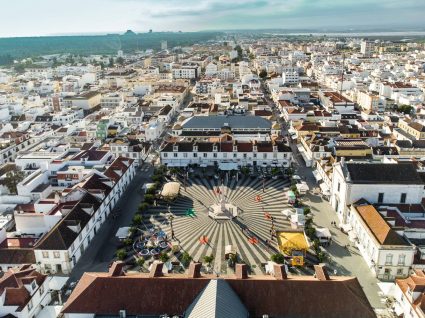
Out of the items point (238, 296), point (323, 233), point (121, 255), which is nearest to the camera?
point (238, 296)

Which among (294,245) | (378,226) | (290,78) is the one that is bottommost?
(294,245)

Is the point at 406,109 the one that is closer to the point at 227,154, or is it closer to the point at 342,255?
the point at 227,154

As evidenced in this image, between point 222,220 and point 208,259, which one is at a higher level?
point 208,259

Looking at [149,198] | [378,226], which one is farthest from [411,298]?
[149,198]

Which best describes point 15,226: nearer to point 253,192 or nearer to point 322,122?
point 253,192

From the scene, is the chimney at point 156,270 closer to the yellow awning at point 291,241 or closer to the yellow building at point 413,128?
the yellow awning at point 291,241

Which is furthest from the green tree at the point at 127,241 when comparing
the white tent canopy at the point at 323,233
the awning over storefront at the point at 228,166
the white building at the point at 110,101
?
the white building at the point at 110,101

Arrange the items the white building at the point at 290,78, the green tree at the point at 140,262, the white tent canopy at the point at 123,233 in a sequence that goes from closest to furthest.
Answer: the green tree at the point at 140,262 < the white tent canopy at the point at 123,233 < the white building at the point at 290,78

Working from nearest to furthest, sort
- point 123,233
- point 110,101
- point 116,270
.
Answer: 1. point 116,270
2. point 123,233
3. point 110,101
